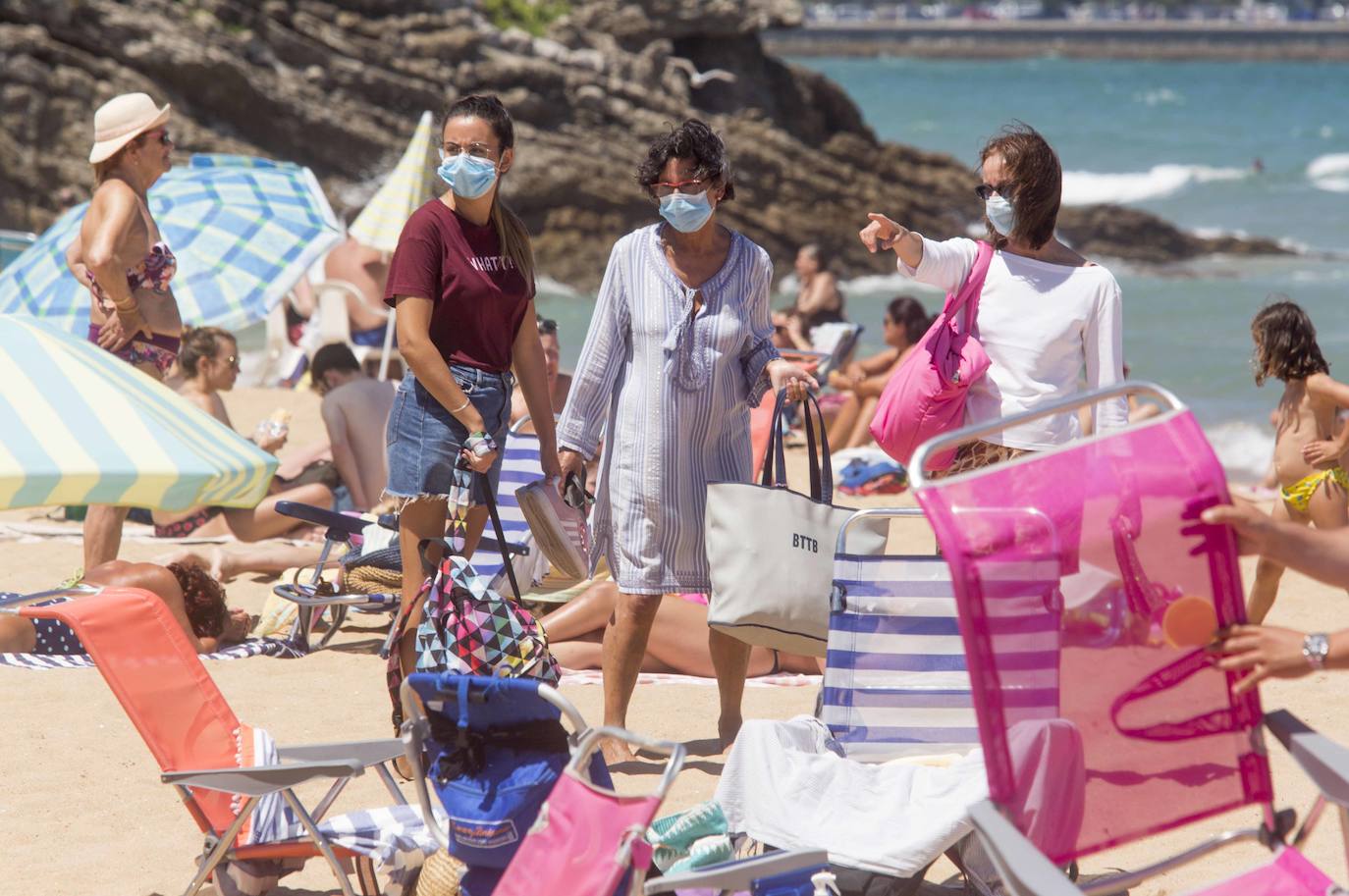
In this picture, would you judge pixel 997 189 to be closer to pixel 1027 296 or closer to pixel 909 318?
pixel 1027 296

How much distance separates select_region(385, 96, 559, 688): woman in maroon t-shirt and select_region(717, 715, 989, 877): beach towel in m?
1.22

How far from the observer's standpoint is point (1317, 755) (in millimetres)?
2666

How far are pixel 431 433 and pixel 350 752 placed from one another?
4.01 feet

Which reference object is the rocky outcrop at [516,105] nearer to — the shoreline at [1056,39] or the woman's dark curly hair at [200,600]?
the woman's dark curly hair at [200,600]

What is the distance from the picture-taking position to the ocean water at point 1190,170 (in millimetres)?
16609

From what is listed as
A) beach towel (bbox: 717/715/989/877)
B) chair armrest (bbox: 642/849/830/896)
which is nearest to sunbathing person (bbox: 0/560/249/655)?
beach towel (bbox: 717/715/989/877)

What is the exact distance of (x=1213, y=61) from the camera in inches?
3531

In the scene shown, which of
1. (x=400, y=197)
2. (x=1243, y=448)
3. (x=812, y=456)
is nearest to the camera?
(x=812, y=456)

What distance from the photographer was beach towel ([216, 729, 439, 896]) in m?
3.36

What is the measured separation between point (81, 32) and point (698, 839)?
18904mm

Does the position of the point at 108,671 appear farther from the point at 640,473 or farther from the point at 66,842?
the point at 640,473

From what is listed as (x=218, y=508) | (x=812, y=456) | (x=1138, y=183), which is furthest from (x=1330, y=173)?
(x=812, y=456)

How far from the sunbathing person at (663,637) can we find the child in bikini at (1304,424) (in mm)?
1983

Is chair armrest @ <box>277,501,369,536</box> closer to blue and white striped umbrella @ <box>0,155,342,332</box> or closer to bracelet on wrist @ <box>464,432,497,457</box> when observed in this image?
bracelet on wrist @ <box>464,432,497,457</box>
